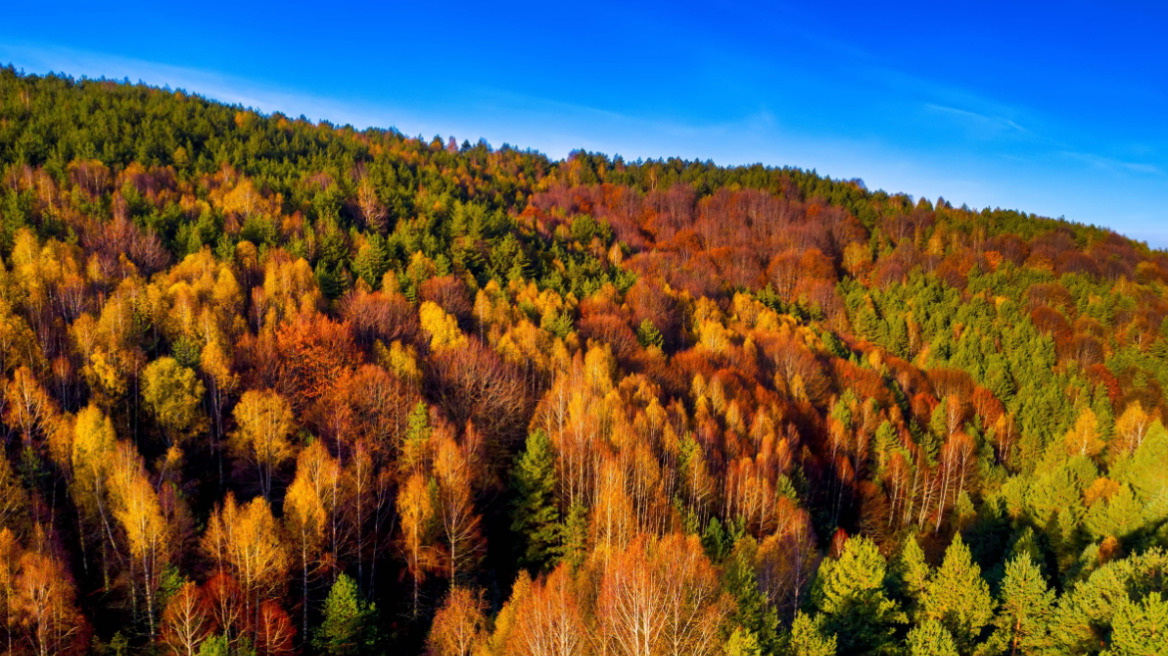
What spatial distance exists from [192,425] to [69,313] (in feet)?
62.3

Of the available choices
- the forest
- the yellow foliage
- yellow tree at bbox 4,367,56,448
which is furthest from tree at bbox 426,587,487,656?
the yellow foliage

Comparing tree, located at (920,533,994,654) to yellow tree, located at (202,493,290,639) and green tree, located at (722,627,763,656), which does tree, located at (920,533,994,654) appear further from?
yellow tree, located at (202,493,290,639)

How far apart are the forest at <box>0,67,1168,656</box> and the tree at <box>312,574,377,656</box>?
0.14 meters

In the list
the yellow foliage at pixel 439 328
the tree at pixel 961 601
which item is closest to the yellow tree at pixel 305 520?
the yellow foliage at pixel 439 328

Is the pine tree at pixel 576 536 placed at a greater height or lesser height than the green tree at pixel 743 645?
lesser

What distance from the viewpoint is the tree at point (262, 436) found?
37.5 meters

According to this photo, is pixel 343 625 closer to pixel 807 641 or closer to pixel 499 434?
pixel 807 641

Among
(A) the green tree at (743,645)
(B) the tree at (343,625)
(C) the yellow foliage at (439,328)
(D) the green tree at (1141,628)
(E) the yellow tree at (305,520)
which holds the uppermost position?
(C) the yellow foliage at (439,328)

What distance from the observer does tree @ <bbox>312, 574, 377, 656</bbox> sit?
88.4ft

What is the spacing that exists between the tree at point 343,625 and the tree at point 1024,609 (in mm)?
26575

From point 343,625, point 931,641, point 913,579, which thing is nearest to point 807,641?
point 931,641

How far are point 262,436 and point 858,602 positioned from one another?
106 ft

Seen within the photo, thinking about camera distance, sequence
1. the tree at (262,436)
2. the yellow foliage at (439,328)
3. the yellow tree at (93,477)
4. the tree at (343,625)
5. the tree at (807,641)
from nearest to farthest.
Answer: the tree at (807,641)
the tree at (343,625)
the yellow tree at (93,477)
the tree at (262,436)
the yellow foliage at (439,328)

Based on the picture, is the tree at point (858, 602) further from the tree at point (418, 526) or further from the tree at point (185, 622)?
the tree at point (185, 622)
